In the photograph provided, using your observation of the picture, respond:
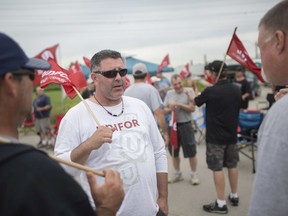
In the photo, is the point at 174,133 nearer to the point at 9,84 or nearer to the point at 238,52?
the point at 238,52

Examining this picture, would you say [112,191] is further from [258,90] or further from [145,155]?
[258,90]

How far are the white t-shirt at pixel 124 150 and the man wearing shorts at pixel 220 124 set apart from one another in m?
2.27

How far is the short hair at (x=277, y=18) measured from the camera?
1219mm

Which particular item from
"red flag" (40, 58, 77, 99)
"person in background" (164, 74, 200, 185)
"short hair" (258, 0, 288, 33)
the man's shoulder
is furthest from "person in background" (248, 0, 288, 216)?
"person in background" (164, 74, 200, 185)

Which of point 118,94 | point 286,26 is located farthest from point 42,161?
point 118,94

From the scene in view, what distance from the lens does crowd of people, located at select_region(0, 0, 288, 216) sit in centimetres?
93

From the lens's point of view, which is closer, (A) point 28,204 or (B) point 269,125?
(A) point 28,204

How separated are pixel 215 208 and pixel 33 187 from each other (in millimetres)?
3994

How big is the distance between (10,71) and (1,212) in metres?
0.46

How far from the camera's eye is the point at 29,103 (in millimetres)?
1104

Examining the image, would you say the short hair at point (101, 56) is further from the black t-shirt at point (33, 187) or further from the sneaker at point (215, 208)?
the sneaker at point (215, 208)

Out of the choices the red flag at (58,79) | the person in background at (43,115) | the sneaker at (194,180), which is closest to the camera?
the red flag at (58,79)

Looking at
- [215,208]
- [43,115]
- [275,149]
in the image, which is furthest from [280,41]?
[43,115]

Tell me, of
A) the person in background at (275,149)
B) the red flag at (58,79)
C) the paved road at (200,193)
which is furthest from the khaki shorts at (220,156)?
the person in background at (275,149)
